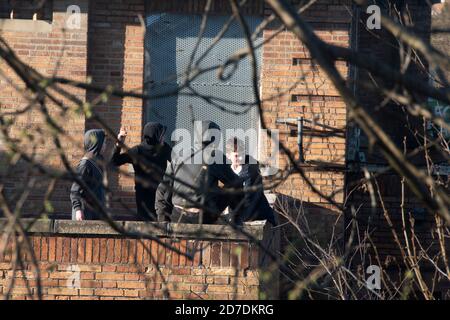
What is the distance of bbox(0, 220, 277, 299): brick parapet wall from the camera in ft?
22.0

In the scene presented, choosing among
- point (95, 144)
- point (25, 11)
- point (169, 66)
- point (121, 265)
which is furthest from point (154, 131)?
point (25, 11)

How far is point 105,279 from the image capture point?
22.5 feet

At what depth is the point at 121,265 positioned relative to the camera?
269 inches

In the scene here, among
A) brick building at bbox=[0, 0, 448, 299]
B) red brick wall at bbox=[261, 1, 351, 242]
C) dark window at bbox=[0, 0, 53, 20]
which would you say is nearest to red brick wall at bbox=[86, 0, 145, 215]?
brick building at bbox=[0, 0, 448, 299]

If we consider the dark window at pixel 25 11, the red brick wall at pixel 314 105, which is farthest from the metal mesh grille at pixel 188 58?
the dark window at pixel 25 11

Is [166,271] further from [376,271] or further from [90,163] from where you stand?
[376,271]

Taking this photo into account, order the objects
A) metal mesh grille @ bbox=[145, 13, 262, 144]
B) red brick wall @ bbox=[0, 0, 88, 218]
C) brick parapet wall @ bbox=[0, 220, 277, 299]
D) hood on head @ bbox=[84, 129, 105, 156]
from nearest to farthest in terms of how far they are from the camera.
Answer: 1. brick parapet wall @ bbox=[0, 220, 277, 299]
2. hood on head @ bbox=[84, 129, 105, 156]
3. red brick wall @ bbox=[0, 0, 88, 218]
4. metal mesh grille @ bbox=[145, 13, 262, 144]

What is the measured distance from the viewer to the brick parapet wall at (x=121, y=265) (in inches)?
263

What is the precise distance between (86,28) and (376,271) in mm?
4447

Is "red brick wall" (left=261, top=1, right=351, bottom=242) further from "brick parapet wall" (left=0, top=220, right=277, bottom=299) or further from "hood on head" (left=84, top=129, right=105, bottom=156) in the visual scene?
"brick parapet wall" (left=0, top=220, right=277, bottom=299)

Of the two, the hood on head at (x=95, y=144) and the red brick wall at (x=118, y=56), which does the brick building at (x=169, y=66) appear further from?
the hood on head at (x=95, y=144)

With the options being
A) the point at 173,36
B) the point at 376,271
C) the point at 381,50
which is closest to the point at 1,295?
the point at 376,271

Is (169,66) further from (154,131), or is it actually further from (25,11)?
(154,131)

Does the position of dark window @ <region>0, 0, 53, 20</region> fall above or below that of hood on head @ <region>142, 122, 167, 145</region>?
above
